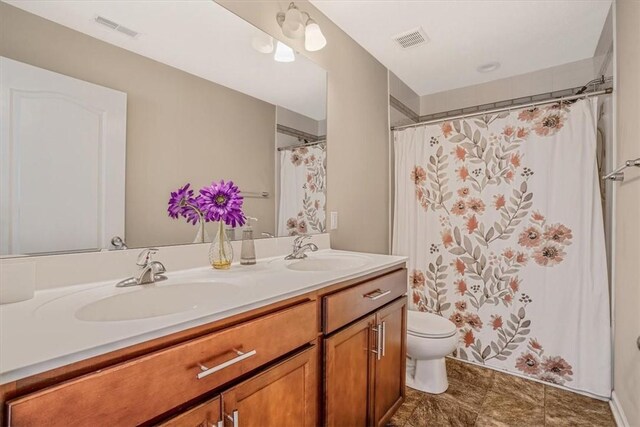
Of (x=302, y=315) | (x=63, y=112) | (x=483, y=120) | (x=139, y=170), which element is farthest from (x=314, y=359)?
(x=483, y=120)

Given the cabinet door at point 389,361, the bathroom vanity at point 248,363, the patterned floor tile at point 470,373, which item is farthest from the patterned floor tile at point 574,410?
the bathroom vanity at point 248,363

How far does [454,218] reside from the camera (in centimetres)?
229

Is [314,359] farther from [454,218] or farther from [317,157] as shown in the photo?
[454,218]

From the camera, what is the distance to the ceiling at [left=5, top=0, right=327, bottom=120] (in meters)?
1.01

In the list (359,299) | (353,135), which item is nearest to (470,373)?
(359,299)

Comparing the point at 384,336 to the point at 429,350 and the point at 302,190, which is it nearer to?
the point at 429,350

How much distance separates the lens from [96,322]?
0.67 m

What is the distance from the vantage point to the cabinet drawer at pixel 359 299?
1.12m

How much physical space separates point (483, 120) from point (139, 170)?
214 centimetres

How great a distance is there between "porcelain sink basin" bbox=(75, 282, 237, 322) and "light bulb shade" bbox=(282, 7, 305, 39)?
135 centimetres

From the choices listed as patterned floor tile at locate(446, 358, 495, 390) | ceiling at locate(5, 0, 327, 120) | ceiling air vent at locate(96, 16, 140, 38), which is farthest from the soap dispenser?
patterned floor tile at locate(446, 358, 495, 390)

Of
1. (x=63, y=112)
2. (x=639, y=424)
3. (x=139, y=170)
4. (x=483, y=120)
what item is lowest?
(x=639, y=424)

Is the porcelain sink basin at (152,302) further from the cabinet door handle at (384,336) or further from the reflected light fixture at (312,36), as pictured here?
the reflected light fixture at (312,36)

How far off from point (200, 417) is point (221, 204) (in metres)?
0.77
